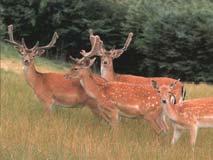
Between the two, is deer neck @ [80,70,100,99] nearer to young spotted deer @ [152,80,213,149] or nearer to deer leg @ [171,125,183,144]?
young spotted deer @ [152,80,213,149]

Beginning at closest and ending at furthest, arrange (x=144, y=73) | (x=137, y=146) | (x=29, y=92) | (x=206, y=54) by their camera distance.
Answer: (x=137, y=146), (x=29, y=92), (x=206, y=54), (x=144, y=73)

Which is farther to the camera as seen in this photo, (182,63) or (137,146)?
(182,63)

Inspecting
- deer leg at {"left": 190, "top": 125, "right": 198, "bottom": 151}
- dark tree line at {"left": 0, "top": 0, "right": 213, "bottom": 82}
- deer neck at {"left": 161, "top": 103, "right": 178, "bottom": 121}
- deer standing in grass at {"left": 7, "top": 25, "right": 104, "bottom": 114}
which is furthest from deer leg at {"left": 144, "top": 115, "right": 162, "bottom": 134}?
dark tree line at {"left": 0, "top": 0, "right": 213, "bottom": 82}

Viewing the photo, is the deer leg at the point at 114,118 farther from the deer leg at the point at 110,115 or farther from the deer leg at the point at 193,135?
the deer leg at the point at 193,135

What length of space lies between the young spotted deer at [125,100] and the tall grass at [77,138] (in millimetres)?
197

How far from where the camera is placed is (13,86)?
1288 centimetres

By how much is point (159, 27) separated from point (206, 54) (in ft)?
6.63

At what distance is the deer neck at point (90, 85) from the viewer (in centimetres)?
979

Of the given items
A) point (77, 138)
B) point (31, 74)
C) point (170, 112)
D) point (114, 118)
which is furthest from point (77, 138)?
point (31, 74)

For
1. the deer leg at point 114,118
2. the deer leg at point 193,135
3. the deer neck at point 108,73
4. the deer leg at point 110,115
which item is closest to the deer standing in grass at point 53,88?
the deer leg at point 110,115

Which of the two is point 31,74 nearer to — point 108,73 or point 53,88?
point 53,88


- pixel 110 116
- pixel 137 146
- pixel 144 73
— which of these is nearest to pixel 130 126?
pixel 110 116

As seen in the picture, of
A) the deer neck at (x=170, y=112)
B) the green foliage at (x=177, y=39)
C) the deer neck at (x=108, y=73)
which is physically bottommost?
the green foliage at (x=177, y=39)

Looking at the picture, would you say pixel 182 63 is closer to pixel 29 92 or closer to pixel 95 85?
pixel 29 92
